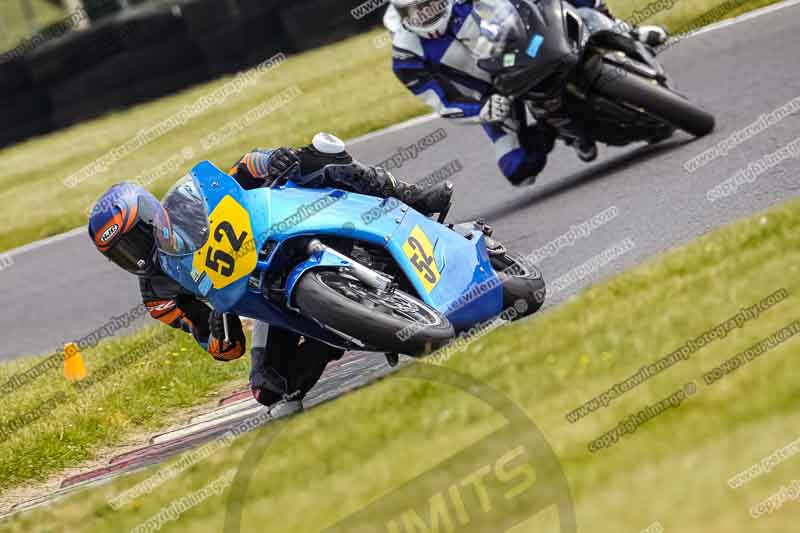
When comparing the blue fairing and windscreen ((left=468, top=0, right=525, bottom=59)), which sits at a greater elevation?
the blue fairing

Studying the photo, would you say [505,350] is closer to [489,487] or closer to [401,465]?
[401,465]

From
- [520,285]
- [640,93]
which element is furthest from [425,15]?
[520,285]

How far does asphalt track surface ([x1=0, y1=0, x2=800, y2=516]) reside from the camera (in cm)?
818

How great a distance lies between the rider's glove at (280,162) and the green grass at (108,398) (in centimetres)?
237

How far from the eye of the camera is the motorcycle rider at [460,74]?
376 inches

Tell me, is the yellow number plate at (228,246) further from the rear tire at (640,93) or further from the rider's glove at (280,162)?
the rear tire at (640,93)

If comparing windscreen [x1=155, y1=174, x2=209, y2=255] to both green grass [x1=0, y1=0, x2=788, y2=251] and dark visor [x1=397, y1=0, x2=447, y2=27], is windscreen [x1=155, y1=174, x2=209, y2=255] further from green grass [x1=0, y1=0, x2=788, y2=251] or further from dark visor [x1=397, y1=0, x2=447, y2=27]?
green grass [x1=0, y1=0, x2=788, y2=251]

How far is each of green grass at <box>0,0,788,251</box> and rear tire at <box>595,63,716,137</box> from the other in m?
5.76

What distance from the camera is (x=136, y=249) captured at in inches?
255

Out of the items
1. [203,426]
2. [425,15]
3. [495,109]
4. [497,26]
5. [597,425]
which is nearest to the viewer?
[597,425]

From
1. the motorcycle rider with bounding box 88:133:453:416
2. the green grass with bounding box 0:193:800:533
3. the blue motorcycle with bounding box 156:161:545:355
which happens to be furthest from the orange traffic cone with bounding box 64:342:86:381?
the green grass with bounding box 0:193:800:533

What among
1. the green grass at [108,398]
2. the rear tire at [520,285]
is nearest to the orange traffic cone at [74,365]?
the green grass at [108,398]

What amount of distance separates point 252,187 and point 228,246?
657 mm

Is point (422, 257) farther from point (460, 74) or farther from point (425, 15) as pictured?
point (460, 74)
